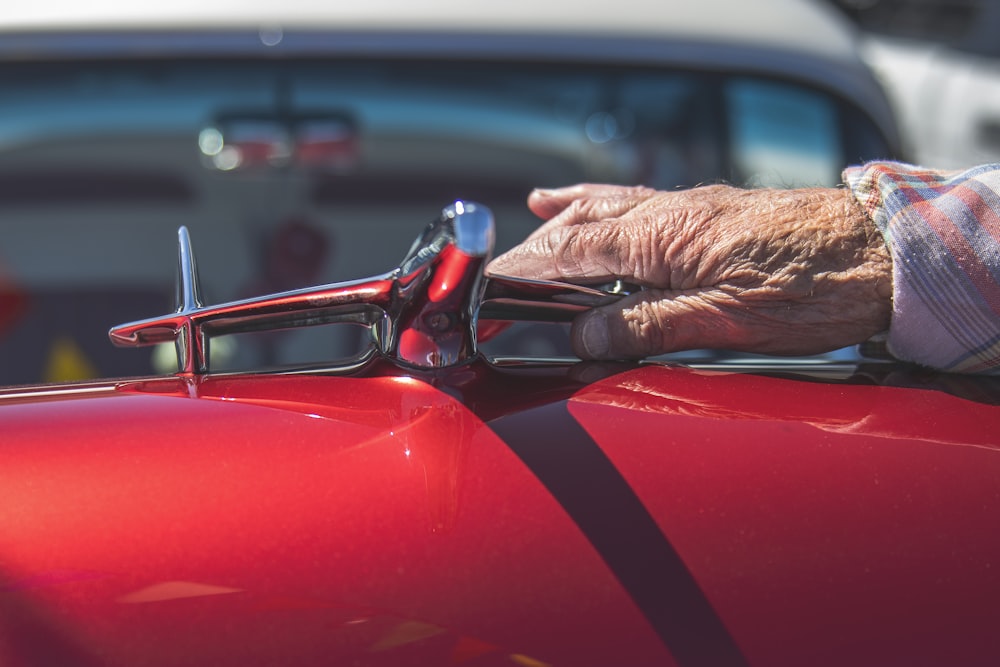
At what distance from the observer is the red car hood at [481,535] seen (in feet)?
2.27

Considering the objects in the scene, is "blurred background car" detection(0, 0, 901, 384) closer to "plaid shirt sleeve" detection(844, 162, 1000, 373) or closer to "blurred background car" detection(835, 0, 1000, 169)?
"plaid shirt sleeve" detection(844, 162, 1000, 373)

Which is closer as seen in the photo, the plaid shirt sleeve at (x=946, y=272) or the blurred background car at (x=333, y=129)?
the plaid shirt sleeve at (x=946, y=272)

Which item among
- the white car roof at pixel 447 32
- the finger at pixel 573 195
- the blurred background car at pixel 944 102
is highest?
the white car roof at pixel 447 32

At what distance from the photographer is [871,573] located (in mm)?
750

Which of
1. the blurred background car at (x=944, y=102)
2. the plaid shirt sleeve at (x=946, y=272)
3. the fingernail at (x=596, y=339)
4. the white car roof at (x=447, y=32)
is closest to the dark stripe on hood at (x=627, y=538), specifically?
the fingernail at (x=596, y=339)

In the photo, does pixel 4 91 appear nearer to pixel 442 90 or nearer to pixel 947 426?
pixel 442 90

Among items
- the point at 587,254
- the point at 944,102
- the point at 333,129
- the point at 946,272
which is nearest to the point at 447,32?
the point at 333,129

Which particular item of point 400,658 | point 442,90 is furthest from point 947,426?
point 442,90

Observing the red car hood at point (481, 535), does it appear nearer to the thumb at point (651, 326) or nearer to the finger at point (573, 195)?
the thumb at point (651, 326)

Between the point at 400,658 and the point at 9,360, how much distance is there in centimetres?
182

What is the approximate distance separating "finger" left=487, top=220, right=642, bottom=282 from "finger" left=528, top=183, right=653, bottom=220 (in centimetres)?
11

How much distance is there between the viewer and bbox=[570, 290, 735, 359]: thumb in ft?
3.43

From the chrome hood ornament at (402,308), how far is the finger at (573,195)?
0.77ft

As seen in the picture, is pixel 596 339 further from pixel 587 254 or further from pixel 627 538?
pixel 627 538
